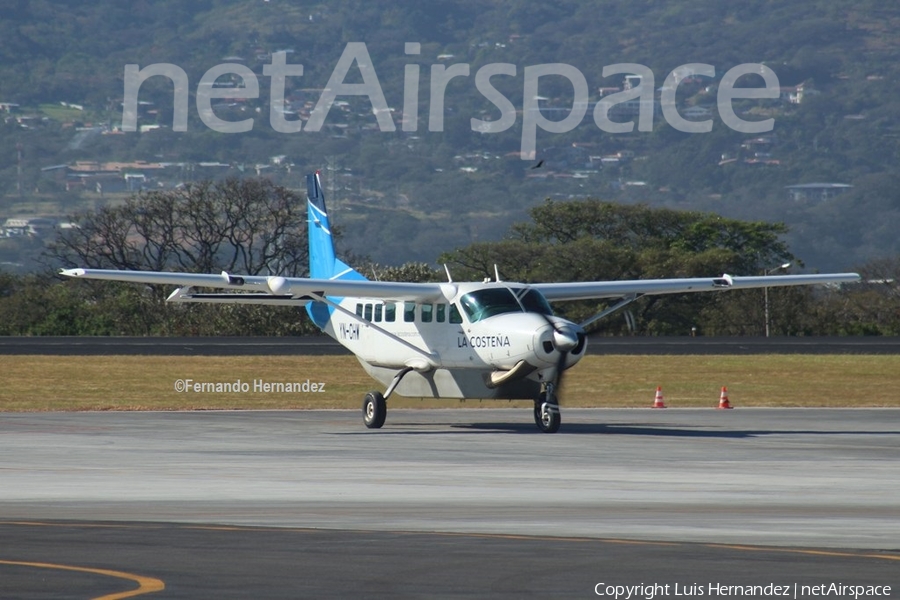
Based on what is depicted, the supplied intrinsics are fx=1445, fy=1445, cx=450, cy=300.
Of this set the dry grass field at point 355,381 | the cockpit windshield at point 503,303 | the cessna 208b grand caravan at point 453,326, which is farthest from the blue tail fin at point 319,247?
the cockpit windshield at point 503,303

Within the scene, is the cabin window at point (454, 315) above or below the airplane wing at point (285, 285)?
below

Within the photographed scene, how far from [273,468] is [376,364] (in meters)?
8.50

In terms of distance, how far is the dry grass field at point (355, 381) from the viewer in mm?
34125

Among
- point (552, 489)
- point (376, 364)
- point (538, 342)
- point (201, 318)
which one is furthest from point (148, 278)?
point (201, 318)

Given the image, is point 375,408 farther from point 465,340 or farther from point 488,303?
point 488,303

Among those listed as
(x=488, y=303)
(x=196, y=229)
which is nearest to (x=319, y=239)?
(x=488, y=303)

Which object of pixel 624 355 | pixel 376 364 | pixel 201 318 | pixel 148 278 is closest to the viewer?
pixel 148 278

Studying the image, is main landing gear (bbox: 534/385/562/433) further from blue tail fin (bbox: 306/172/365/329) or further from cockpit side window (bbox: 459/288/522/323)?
blue tail fin (bbox: 306/172/365/329)

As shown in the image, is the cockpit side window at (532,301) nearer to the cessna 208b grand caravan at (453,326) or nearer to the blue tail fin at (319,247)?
the cessna 208b grand caravan at (453,326)

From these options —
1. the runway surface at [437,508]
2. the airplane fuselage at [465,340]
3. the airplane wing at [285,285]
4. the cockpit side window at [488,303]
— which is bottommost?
the runway surface at [437,508]

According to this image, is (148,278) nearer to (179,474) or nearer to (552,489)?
(179,474)

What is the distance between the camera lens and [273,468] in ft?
62.6

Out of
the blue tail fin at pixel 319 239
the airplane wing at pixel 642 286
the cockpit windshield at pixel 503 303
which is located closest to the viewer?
the cockpit windshield at pixel 503 303

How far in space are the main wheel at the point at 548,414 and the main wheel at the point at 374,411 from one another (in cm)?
295
